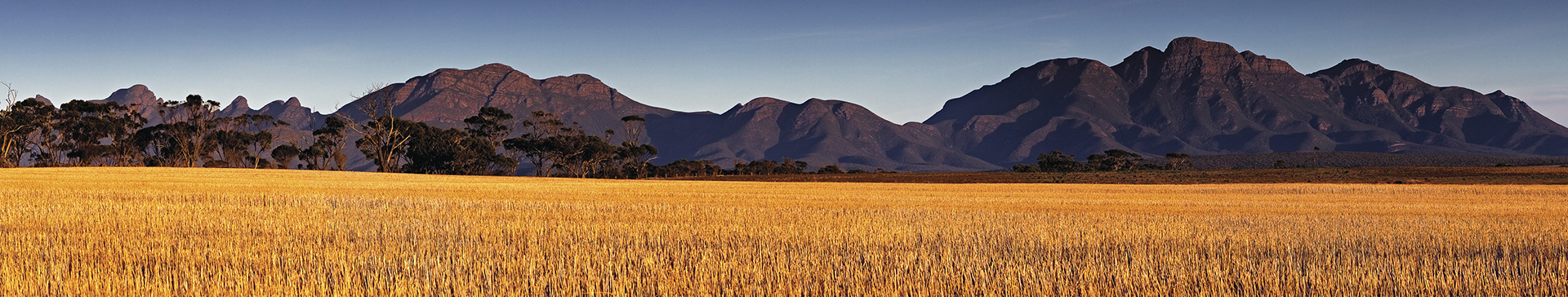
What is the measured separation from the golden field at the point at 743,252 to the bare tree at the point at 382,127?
68.8 m

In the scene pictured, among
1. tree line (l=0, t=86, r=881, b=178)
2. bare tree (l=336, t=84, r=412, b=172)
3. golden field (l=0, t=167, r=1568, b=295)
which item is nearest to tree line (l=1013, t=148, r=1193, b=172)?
tree line (l=0, t=86, r=881, b=178)

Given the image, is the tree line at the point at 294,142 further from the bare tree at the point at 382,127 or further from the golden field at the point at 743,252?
the golden field at the point at 743,252

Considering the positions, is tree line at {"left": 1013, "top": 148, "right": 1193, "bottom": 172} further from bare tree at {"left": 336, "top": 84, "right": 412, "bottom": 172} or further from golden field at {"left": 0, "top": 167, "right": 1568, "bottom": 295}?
golden field at {"left": 0, "top": 167, "right": 1568, "bottom": 295}

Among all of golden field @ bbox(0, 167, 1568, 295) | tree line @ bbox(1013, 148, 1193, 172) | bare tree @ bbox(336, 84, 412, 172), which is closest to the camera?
golden field @ bbox(0, 167, 1568, 295)

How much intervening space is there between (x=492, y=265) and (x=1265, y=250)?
34.9ft

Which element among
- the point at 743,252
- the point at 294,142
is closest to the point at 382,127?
the point at 294,142

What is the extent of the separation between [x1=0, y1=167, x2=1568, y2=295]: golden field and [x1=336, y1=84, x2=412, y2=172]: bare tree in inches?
2708

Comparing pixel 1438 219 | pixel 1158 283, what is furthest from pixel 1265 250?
pixel 1438 219

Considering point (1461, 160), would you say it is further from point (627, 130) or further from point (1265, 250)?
point (1265, 250)

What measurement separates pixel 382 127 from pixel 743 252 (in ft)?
297

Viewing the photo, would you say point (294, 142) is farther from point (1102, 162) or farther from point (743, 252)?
point (743, 252)

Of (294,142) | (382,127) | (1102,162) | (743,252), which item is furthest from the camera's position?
(1102,162)

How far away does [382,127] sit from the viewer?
93750mm

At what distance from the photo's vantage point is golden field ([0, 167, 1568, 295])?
30.0 feet
